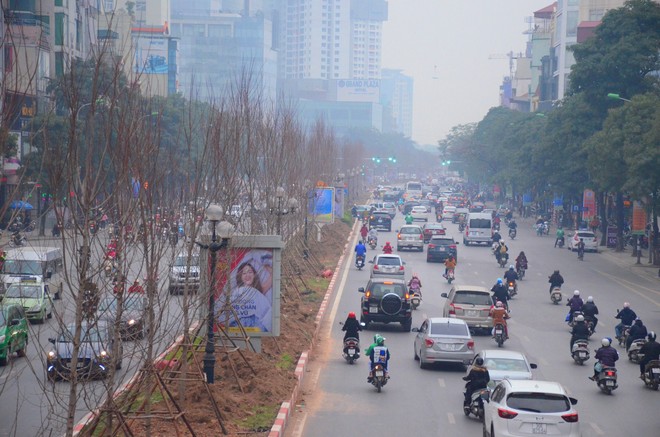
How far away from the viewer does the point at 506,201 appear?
145 m

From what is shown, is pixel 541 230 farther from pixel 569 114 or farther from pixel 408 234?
pixel 408 234

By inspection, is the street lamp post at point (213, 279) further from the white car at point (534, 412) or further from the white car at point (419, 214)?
the white car at point (419, 214)

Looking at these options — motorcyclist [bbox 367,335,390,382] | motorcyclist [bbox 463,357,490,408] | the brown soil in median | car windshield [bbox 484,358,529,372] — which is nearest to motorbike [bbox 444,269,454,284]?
the brown soil in median

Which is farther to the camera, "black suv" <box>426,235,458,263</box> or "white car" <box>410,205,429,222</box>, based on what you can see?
"white car" <box>410,205,429,222</box>

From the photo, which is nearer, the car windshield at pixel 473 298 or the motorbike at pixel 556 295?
the car windshield at pixel 473 298

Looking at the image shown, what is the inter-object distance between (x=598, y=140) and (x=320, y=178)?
17.3 meters

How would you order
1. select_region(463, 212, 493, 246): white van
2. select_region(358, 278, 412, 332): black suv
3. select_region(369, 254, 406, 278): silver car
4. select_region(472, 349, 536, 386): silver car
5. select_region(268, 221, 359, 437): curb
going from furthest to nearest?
select_region(463, 212, 493, 246): white van < select_region(369, 254, 406, 278): silver car < select_region(358, 278, 412, 332): black suv < select_region(472, 349, 536, 386): silver car < select_region(268, 221, 359, 437): curb

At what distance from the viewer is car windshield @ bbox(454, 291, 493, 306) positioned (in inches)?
1309

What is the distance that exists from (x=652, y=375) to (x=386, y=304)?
32.2ft

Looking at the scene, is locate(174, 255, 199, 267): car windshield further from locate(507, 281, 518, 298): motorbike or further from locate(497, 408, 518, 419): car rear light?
locate(507, 281, 518, 298): motorbike

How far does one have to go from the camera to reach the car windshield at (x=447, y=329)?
26.5 meters

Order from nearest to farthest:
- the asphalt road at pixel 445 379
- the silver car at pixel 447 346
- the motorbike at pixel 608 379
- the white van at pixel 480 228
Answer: the asphalt road at pixel 445 379 → the motorbike at pixel 608 379 → the silver car at pixel 447 346 → the white van at pixel 480 228

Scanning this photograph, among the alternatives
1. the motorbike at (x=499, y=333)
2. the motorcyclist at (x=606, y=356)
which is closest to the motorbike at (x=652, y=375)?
the motorcyclist at (x=606, y=356)

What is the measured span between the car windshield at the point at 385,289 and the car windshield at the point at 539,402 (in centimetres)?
1603
